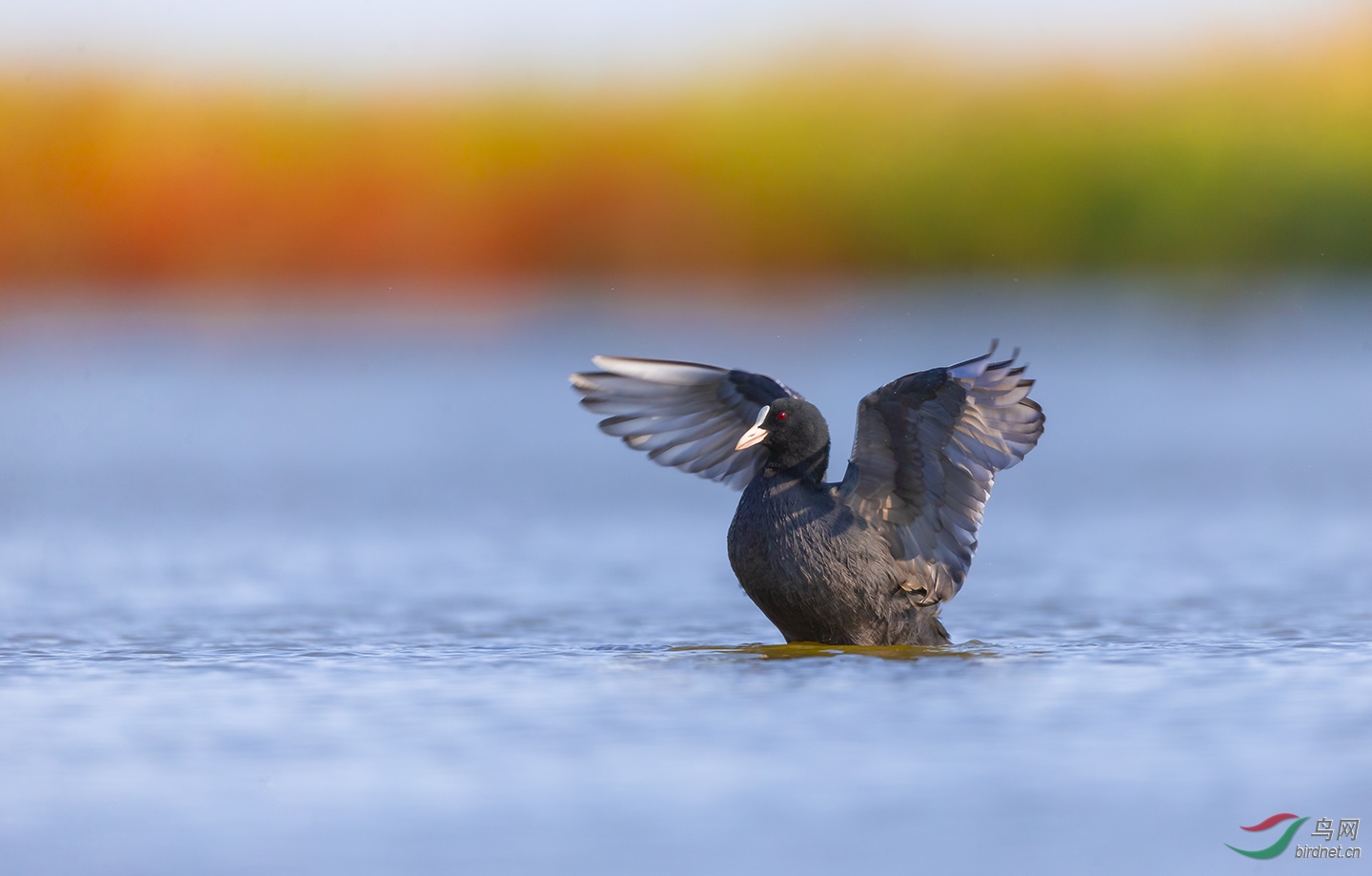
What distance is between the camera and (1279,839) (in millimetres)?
4355

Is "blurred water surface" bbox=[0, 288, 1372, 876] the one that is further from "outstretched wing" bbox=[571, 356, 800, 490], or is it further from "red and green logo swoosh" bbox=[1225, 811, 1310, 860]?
"outstretched wing" bbox=[571, 356, 800, 490]

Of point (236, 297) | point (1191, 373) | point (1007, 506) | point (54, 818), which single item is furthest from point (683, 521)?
point (236, 297)

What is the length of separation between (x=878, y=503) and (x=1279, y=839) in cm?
291

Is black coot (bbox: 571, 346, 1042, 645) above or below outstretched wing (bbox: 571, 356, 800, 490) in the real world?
below

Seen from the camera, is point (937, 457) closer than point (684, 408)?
Yes

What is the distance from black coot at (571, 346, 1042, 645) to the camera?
22.6 feet

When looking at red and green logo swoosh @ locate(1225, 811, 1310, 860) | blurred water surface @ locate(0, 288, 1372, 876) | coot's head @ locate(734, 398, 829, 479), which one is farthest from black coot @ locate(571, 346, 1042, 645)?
red and green logo swoosh @ locate(1225, 811, 1310, 860)

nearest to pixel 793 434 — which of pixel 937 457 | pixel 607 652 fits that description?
pixel 937 457

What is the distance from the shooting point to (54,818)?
458cm

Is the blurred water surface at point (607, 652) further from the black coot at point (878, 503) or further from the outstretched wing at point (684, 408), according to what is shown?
the outstretched wing at point (684, 408)

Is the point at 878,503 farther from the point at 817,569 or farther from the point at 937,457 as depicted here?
the point at 817,569

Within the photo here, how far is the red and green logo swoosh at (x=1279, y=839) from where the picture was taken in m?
4.27

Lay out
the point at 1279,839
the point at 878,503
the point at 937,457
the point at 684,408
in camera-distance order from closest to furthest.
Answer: the point at 1279,839 → the point at 937,457 → the point at 878,503 → the point at 684,408

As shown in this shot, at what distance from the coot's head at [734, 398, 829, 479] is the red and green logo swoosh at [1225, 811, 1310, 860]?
292cm
